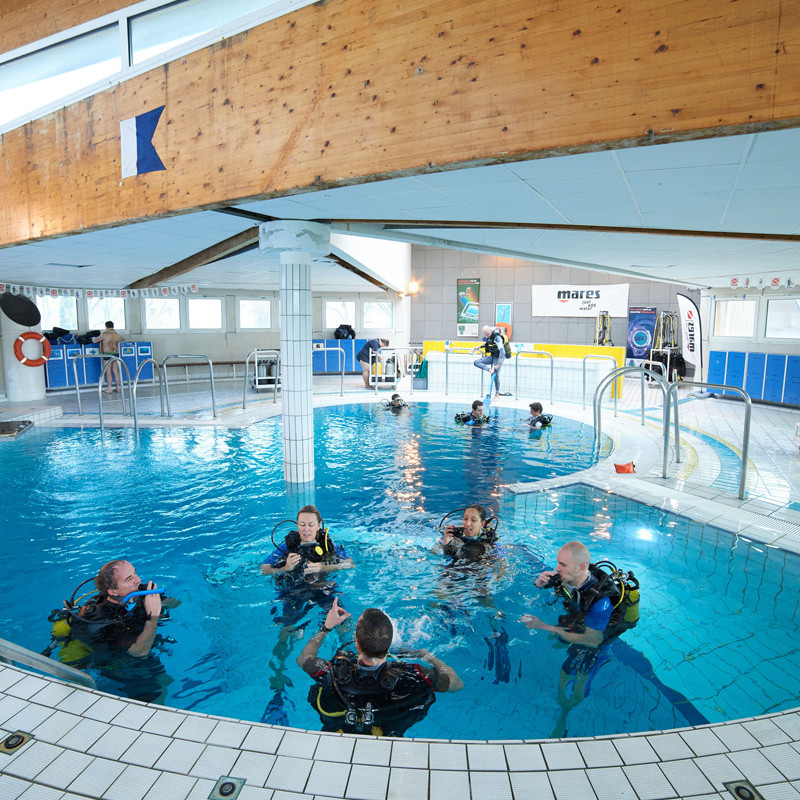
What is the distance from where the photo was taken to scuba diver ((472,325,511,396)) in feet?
42.9

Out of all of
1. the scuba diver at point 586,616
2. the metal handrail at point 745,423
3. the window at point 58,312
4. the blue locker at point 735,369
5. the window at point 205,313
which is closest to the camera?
the scuba diver at point 586,616

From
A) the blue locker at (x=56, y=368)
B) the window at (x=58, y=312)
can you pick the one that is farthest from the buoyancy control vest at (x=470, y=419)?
the window at (x=58, y=312)

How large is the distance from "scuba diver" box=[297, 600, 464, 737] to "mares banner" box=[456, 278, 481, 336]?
63.1 ft

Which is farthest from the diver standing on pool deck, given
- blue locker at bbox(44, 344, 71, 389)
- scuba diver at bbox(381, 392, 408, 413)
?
blue locker at bbox(44, 344, 71, 389)

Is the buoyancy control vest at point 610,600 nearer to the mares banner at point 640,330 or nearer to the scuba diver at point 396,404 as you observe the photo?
the scuba diver at point 396,404

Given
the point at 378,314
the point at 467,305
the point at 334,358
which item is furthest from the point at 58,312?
the point at 467,305

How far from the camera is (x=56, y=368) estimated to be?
590 inches

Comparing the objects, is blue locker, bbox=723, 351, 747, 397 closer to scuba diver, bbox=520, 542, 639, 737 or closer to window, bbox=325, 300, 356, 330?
scuba diver, bbox=520, 542, 639, 737

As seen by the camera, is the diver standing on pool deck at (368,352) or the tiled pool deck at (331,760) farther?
the diver standing on pool deck at (368,352)

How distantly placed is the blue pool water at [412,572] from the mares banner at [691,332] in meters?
8.27

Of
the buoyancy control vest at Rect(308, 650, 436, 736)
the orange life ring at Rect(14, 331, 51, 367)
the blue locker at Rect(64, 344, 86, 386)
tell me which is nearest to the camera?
the buoyancy control vest at Rect(308, 650, 436, 736)

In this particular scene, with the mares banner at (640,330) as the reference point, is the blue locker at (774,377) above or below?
below

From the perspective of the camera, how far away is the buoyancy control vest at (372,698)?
2719 mm

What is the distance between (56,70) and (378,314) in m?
15.5
